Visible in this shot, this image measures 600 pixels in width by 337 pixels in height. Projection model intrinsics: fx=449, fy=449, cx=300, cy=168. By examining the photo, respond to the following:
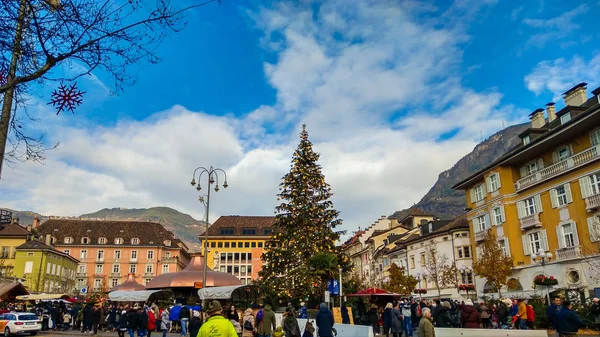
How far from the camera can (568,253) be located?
30281mm

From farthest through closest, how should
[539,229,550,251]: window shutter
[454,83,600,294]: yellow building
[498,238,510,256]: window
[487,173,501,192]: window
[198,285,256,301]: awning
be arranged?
[487,173,501,192]: window → [498,238,510,256]: window → [539,229,550,251]: window shutter → [454,83,600,294]: yellow building → [198,285,256,301]: awning

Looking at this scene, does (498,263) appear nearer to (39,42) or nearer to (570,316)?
(570,316)

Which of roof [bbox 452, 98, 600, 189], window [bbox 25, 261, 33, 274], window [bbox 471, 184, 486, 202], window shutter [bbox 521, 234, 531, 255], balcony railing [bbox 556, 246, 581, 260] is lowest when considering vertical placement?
balcony railing [bbox 556, 246, 581, 260]

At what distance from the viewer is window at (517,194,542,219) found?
112ft

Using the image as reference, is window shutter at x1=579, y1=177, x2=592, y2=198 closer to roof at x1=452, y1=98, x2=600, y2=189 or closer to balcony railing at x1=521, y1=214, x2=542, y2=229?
roof at x1=452, y1=98, x2=600, y2=189

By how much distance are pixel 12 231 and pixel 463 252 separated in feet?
217

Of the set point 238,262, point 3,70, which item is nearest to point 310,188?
point 3,70

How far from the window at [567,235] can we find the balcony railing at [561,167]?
3636mm

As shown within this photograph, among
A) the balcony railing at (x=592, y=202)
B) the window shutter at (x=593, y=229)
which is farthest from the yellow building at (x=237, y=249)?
the balcony railing at (x=592, y=202)

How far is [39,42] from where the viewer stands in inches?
220

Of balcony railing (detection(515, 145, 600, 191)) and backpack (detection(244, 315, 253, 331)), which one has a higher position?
balcony railing (detection(515, 145, 600, 191))

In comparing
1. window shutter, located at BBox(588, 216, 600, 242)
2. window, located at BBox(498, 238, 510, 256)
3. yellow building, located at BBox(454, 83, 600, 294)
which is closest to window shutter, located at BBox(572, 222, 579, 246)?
yellow building, located at BBox(454, 83, 600, 294)

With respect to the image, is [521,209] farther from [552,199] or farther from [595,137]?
[595,137]

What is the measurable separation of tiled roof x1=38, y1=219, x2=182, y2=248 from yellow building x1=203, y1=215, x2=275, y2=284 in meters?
9.22
